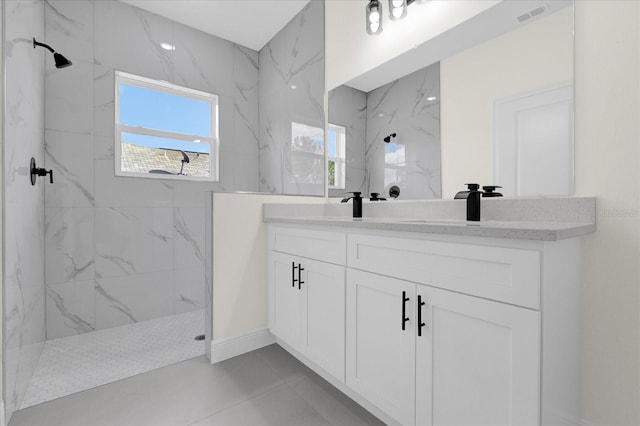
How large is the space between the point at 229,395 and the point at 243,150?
240 cm

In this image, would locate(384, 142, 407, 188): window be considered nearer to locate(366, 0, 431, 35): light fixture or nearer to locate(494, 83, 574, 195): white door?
locate(494, 83, 574, 195): white door

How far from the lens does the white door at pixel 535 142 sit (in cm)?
124

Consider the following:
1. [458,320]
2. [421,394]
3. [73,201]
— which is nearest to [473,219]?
[458,320]

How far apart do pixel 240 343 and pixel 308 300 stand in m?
0.73

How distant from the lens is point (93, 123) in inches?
98.8

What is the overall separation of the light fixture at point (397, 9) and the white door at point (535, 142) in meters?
0.85

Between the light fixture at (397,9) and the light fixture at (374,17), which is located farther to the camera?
the light fixture at (374,17)

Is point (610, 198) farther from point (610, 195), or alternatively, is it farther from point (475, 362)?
point (475, 362)

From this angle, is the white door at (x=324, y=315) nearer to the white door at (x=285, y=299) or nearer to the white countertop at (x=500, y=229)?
the white door at (x=285, y=299)

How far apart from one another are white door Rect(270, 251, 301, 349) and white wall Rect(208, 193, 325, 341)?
138mm

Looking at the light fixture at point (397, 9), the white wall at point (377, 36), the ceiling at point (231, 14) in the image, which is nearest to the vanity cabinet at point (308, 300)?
the white wall at point (377, 36)

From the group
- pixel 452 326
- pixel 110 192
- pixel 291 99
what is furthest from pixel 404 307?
pixel 110 192

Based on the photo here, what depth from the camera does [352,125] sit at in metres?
2.28

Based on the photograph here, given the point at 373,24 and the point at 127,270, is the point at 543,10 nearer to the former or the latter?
the point at 373,24
